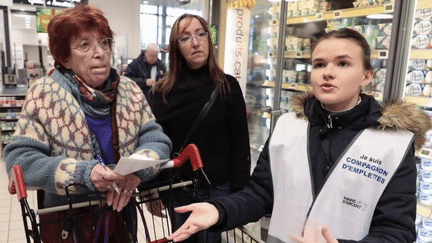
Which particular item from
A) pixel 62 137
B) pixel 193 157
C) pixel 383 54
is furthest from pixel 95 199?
pixel 383 54

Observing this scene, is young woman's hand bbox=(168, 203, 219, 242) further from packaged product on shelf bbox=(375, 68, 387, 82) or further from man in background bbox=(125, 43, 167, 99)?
man in background bbox=(125, 43, 167, 99)

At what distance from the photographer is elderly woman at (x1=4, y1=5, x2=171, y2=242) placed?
1077mm

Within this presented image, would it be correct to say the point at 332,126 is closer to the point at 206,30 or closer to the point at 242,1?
the point at 206,30

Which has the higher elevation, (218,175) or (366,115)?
(366,115)

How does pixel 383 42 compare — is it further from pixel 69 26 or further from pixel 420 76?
pixel 69 26

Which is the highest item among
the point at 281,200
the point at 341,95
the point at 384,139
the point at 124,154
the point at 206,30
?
the point at 206,30

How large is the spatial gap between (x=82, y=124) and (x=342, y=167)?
94 cm

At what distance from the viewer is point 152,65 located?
4812 millimetres

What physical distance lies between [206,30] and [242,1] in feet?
6.04

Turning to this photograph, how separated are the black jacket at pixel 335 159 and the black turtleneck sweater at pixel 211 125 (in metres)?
0.52

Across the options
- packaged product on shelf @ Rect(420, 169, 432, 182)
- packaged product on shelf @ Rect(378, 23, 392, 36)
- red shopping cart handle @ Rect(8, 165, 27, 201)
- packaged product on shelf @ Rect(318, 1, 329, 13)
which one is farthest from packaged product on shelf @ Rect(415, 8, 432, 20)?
red shopping cart handle @ Rect(8, 165, 27, 201)

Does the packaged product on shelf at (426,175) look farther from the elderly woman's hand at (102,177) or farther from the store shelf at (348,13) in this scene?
the elderly woman's hand at (102,177)

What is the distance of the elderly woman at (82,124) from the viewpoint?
1077mm

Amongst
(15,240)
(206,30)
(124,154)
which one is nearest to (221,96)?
(206,30)
